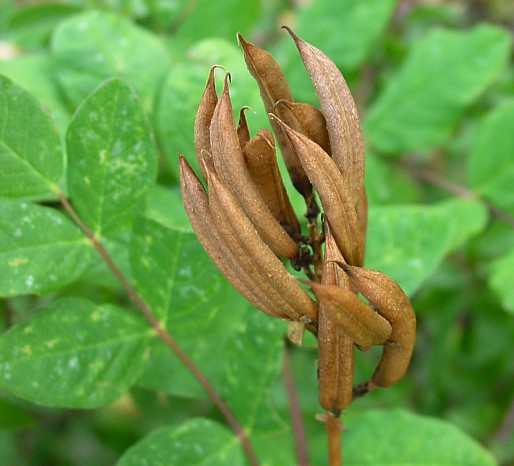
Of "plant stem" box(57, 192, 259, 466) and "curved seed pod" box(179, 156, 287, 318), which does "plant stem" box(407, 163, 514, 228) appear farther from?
"curved seed pod" box(179, 156, 287, 318)

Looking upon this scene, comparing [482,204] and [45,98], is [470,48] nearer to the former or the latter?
[482,204]

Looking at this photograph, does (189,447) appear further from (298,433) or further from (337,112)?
(337,112)

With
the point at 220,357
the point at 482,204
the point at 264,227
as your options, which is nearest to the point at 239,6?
the point at 482,204

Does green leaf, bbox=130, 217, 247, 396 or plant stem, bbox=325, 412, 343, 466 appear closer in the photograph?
plant stem, bbox=325, 412, 343, 466

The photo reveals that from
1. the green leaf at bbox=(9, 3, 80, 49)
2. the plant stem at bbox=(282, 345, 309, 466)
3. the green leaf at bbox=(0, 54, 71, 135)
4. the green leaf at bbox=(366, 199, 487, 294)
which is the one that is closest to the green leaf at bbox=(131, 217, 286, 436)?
the plant stem at bbox=(282, 345, 309, 466)

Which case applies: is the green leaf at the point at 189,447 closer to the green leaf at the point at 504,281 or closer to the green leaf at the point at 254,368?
the green leaf at the point at 254,368

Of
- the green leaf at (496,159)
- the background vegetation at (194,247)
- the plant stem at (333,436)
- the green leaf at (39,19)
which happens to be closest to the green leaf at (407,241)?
the background vegetation at (194,247)

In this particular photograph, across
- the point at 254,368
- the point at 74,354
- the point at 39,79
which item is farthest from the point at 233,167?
the point at 39,79
